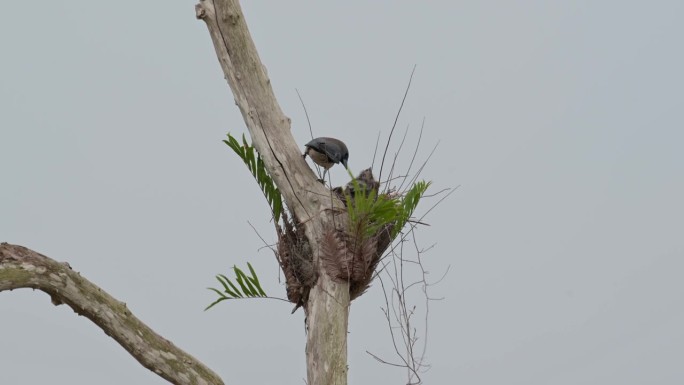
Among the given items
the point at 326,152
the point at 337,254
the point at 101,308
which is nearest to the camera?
the point at 101,308

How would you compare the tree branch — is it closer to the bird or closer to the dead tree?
the dead tree

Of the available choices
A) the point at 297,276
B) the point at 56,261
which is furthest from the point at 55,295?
the point at 297,276

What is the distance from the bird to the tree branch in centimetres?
104

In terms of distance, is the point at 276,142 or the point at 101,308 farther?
the point at 276,142

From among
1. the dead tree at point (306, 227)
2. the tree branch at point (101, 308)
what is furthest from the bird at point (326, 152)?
the tree branch at point (101, 308)

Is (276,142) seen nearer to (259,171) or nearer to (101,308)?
(259,171)

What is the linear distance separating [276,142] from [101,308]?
109 cm

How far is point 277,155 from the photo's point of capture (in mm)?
4055

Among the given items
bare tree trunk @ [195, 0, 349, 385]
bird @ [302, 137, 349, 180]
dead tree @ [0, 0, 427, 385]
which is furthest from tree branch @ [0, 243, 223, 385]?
bird @ [302, 137, 349, 180]

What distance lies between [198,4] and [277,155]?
2.47ft

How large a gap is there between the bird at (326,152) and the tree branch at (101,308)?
3.40 feet

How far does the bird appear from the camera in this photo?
13.3ft

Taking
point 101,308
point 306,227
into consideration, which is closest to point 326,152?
point 306,227

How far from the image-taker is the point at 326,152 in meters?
4.04
